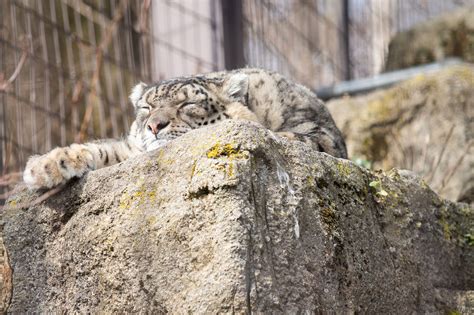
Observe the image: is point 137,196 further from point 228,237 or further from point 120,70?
point 120,70

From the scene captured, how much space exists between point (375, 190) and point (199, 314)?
111 cm

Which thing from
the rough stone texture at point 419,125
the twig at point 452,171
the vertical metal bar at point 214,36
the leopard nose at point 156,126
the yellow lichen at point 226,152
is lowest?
the twig at point 452,171

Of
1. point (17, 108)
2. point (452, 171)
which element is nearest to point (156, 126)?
point (17, 108)

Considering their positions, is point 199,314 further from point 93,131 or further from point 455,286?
point 93,131

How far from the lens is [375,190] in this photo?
3.25 meters

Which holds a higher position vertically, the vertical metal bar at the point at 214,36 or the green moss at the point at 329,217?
the vertical metal bar at the point at 214,36

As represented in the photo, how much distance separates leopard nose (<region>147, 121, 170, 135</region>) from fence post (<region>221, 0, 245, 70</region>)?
2835 mm

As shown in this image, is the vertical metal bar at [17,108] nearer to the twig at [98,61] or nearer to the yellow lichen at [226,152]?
the twig at [98,61]

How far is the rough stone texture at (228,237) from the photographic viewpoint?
2.50 m

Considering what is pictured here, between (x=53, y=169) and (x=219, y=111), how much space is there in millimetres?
1272

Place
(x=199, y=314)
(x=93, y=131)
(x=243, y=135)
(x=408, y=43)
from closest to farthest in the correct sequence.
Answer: (x=199, y=314) → (x=243, y=135) → (x=93, y=131) → (x=408, y=43)

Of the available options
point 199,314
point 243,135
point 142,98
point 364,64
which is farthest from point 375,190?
point 364,64

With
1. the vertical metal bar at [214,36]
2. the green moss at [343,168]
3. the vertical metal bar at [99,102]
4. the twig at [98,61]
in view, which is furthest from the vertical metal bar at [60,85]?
the green moss at [343,168]

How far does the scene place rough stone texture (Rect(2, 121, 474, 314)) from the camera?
2.50 metres
